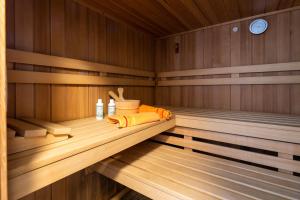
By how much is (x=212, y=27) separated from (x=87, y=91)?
1.59 metres

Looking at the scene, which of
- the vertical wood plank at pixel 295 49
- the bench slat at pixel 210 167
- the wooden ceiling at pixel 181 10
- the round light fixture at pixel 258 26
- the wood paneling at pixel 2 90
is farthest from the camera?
the round light fixture at pixel 258 26

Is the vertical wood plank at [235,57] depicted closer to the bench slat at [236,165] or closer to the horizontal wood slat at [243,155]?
the horizontal wood slat at [243,155]

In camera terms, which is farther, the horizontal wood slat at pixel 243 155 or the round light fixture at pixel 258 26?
the round light fixture at pixel 258 26

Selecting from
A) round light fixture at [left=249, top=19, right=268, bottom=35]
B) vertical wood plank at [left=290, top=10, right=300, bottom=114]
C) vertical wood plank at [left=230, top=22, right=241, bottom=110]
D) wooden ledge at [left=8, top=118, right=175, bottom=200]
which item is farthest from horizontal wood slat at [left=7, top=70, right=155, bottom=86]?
vertical wood plank at [left=290, top=10, right=300, bottom=114]

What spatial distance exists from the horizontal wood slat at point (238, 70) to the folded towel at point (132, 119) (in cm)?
102

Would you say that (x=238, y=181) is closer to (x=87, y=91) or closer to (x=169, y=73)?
(x=87, y=91)

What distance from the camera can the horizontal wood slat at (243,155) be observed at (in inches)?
48.3

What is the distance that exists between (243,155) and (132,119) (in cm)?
90

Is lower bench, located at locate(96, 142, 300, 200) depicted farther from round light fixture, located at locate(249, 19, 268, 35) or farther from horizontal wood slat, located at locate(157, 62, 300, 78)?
round light fixture, located at locate(249, 19, 268, 35)

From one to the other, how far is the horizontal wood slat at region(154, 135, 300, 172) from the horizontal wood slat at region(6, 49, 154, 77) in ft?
2.87

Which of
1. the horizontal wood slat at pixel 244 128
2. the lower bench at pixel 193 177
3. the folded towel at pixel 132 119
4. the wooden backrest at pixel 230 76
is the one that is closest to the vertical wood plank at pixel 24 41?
the folded towel at pixel 132 119

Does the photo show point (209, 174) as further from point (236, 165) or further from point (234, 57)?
point (234, 57)

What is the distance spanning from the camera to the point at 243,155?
1.41m

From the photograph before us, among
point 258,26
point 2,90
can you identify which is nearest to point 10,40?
point 2,90
